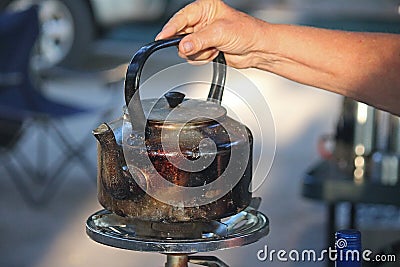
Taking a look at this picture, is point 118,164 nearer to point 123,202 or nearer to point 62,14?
point 123,202

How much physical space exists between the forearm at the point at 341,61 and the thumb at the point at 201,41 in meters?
0.24

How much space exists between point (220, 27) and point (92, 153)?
13.2 feet

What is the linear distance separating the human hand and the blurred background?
232 millimetres

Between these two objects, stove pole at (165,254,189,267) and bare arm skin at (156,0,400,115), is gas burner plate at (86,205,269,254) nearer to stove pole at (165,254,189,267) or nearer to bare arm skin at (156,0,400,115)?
stove pole at (165,254,189,267)

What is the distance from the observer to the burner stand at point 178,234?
5.86 ft

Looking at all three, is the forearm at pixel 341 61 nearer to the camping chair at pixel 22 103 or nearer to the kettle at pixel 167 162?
the kettle at pixel 167 162

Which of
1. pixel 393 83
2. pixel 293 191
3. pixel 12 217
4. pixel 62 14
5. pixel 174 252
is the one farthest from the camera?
pixel 62 14

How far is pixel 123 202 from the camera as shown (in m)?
1.83

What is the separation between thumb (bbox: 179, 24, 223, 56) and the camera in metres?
1.89

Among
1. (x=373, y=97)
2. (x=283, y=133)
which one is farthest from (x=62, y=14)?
(x=373, y=97)

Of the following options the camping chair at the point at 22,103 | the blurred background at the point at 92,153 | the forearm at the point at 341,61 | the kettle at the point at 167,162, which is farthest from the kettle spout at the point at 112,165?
the camping chair at the point at 22,103

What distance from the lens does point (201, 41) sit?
1911 millimetres

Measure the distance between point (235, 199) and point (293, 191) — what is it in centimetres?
343

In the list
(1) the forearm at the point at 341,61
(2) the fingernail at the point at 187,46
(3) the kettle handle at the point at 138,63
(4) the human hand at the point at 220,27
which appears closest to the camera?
(3) the kettle handle at the point at 138,63
